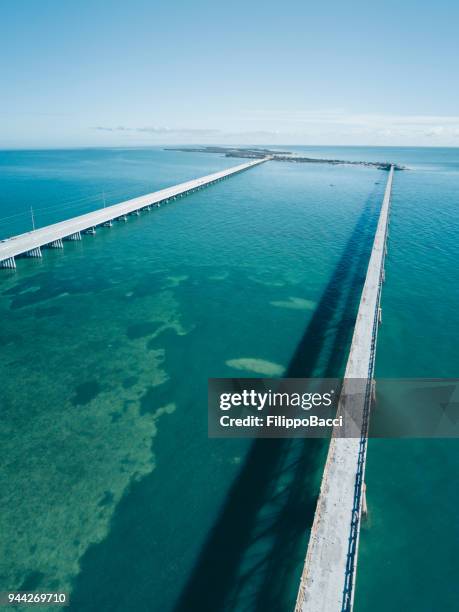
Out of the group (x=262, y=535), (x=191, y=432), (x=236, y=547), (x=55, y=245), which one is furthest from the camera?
(x=55, y=245)

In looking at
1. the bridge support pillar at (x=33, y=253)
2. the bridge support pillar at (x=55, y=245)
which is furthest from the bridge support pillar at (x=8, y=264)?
the bridge support pillar at (x=55, y=245)

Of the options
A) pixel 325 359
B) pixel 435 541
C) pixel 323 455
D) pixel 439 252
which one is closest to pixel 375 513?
pixel 435 541

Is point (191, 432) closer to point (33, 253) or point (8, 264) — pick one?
point (8, 264)

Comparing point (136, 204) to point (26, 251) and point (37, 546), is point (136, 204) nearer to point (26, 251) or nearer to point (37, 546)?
point (26, 251)

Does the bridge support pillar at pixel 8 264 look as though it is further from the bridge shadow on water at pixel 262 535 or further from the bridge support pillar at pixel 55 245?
the bridge shadow on water at pixel 262 535

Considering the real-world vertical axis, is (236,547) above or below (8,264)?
below

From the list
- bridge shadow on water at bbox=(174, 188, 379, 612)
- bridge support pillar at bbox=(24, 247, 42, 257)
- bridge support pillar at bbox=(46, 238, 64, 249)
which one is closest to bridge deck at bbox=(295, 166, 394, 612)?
bridge shadow on water at bbox=(174, 188, 379, 612)

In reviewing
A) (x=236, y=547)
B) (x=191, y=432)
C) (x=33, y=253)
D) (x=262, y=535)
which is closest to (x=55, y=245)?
(x=33, y=253)

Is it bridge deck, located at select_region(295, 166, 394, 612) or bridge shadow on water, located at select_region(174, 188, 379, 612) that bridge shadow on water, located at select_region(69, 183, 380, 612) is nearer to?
bridge shadow on water, located at select_region(174, 188, 379, 612)
